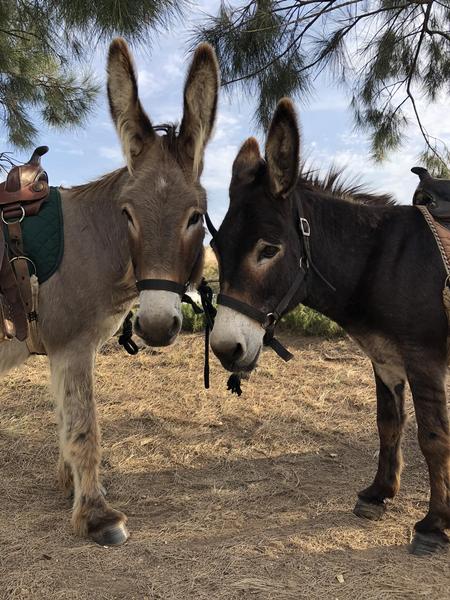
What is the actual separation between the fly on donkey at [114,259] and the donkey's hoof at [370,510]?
1272 millimetres

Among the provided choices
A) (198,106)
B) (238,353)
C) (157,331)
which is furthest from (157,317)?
(198,106)

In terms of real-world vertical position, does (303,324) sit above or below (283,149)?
below

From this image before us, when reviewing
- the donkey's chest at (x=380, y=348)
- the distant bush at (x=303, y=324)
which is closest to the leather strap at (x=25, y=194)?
the donkey's chest at (x=380, y=348)

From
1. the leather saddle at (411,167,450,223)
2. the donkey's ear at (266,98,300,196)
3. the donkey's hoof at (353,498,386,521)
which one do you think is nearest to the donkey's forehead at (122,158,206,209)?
the donkey's ear at (266,98,300,196)

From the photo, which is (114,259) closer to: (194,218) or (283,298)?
(194,218)

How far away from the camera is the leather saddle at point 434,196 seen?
2455 mm

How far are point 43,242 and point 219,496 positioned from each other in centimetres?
177

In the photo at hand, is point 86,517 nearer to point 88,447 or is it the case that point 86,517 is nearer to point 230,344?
point 88,447

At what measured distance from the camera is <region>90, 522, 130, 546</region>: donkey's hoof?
241cm

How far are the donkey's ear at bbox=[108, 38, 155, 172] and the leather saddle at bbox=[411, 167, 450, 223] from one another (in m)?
1.44

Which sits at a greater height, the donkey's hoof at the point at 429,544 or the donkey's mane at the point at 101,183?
the donkey's mane at the point at 101,183

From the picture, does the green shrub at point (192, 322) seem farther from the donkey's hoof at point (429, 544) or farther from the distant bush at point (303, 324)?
the donkey's hoof at point (429, 544)

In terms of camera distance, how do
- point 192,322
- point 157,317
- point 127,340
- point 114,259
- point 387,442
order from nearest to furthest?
point 157,317 → point 114,259 → point 387,442 → point 127,340 → point 192,322

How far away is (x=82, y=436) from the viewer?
2.46m
